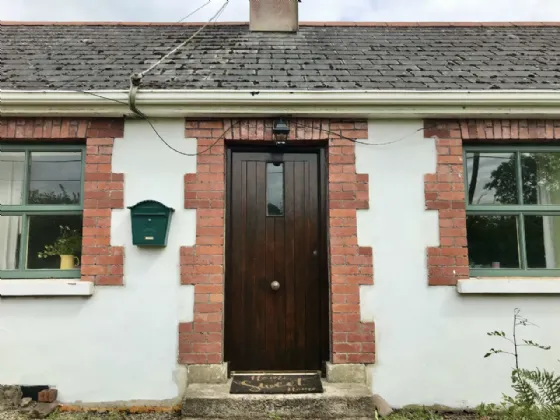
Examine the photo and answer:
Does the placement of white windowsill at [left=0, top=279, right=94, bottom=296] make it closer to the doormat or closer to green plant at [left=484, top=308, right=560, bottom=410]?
the doormat

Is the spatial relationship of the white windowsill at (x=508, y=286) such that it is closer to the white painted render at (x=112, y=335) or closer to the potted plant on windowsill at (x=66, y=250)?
the white painted render at (x=112, y=335)

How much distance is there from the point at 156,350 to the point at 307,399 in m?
1.46

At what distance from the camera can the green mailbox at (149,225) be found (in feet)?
12.4

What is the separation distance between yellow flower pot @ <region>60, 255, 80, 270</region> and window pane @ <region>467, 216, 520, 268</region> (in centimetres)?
394

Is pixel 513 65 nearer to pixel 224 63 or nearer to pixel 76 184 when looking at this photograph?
pixel 224 63

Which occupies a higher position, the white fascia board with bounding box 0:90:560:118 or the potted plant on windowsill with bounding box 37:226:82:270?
the white fascia board with bounding box 0:90:560:118

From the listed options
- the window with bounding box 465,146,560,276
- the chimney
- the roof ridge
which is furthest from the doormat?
the roof ridge

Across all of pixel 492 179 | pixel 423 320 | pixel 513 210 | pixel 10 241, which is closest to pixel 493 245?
pixel 513 210

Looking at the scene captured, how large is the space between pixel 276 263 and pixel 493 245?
7.20ft

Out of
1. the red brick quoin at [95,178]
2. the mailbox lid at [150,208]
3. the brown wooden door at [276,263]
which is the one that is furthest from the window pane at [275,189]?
the red brick quoin at [95,178]

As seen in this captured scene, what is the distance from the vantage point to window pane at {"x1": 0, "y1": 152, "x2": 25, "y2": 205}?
4082mm

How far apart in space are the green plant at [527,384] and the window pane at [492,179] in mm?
1112

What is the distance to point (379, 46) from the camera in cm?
521

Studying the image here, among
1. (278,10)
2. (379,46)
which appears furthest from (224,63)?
(379,46)
